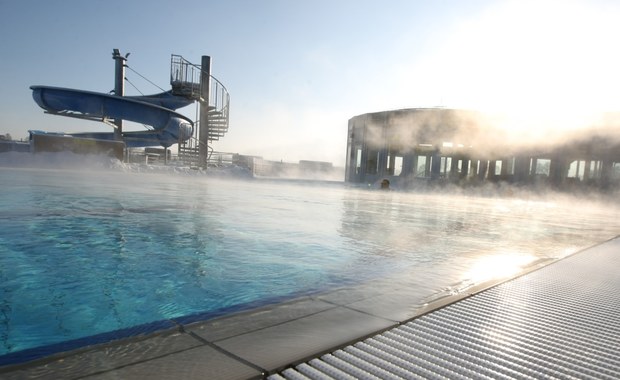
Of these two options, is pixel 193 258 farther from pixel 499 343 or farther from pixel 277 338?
pixel 499 343

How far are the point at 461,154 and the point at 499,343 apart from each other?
22900 millimetres

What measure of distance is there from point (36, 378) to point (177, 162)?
68.6ft

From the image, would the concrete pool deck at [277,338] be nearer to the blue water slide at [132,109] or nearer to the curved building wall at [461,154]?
the blue water slide at [132,109]

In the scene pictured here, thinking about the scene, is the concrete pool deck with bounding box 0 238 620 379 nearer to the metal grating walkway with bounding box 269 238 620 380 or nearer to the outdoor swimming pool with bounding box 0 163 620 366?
the metal grating walkway with bounding box 269 238 620 380

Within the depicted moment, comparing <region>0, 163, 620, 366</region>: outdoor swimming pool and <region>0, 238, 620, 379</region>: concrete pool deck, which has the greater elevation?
<region>0, 238, 620, 379</region>: concrete pool deck

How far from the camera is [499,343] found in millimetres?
1646

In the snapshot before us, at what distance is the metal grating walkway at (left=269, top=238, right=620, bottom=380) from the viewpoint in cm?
138

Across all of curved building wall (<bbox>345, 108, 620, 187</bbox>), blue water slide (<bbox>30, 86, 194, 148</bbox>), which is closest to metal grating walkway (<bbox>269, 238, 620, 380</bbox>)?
blue water slide (<bbox>30, 86, 194, 148</bbox>)

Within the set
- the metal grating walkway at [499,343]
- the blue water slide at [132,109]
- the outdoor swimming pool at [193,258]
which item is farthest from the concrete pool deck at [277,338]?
the blue water slide at [132,109]

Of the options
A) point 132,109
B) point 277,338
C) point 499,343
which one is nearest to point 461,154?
point 132,109

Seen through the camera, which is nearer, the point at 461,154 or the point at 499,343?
the point at 499,343

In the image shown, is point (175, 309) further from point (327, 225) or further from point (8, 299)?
point (327, 225)

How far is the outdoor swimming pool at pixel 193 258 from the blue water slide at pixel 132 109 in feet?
41.6

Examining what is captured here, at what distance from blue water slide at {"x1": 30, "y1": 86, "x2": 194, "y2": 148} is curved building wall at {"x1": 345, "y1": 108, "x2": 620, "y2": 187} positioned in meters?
11.8
